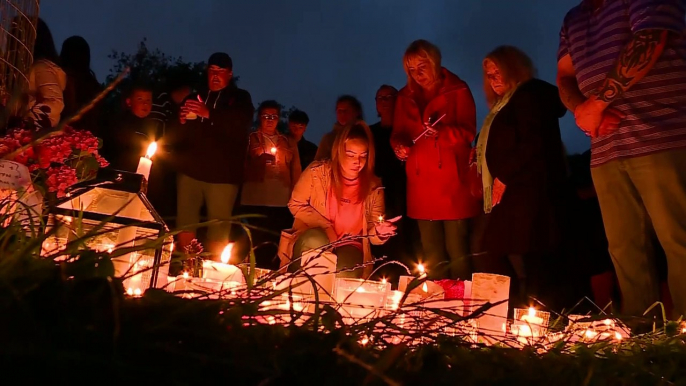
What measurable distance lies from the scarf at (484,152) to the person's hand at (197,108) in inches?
81.9

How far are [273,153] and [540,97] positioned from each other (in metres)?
2.35

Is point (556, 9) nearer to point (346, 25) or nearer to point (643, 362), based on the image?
point (346, 25)

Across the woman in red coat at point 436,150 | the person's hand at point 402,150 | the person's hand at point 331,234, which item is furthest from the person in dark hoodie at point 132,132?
the woman in red coat at point 436,150

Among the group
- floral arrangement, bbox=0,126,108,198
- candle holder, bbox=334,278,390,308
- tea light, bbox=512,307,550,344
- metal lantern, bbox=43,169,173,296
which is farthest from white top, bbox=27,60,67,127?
tea light, bbox=512,307,550,344

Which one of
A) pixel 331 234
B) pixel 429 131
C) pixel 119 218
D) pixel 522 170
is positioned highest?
pixel 429 131

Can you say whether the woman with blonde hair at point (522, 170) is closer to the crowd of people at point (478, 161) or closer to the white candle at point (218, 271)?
the crowd of people at point (478, 161)

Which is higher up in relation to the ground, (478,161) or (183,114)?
(183,114)

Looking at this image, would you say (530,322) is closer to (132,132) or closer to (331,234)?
(331,234)

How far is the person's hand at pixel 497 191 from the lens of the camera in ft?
13.3

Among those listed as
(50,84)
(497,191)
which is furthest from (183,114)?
(497,191)

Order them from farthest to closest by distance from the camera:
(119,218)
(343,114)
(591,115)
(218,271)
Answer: (343,114) < (591,115) < (218,271) < (119,218)

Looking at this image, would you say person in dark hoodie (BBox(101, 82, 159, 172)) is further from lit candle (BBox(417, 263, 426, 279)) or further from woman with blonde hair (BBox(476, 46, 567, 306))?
lit candle (BBox(417, 263, 426, 279))

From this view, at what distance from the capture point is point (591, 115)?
9.20ft

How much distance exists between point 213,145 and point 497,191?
2.14 m
